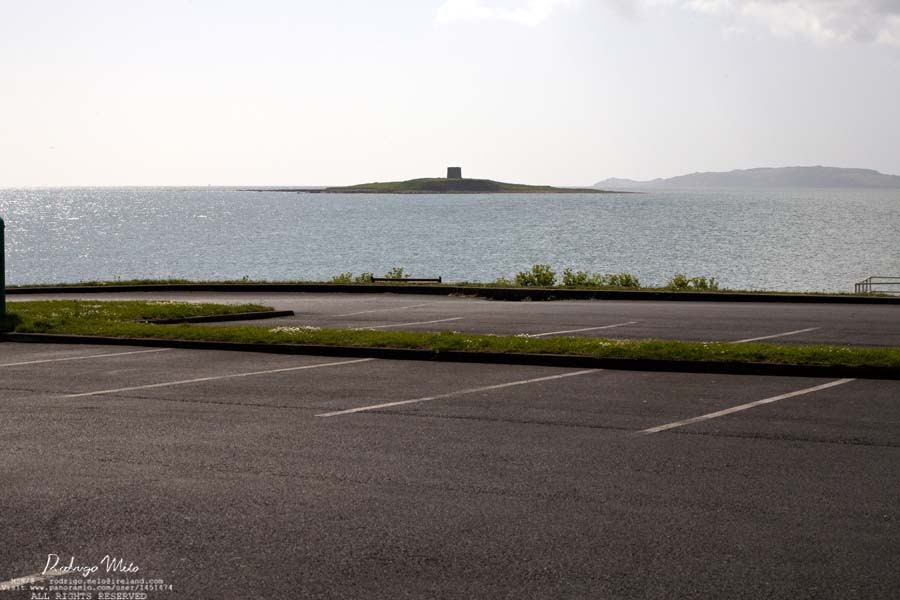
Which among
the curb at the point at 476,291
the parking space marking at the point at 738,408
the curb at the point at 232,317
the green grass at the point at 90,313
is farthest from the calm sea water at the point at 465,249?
the parking space marking at the point at 738,408

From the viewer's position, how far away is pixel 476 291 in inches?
1135

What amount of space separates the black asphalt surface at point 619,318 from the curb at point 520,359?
3.39 metres

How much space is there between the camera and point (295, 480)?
7848 mm

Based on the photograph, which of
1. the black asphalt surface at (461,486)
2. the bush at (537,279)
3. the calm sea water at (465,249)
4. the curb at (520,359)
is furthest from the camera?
the calm sea water at (465,249)

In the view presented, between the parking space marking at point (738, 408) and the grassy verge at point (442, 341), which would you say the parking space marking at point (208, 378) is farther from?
the parking space marking at point (738, 408)

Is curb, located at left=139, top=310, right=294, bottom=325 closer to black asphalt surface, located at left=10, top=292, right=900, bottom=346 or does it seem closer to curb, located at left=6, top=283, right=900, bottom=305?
black asphalt surface, located at left=10, top=292, right=900, bottom=346

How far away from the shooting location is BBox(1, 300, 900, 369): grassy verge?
13.4 meters

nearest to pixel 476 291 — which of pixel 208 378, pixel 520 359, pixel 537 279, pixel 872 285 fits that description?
pixel 537 279

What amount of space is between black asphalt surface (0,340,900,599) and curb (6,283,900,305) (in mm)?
14354

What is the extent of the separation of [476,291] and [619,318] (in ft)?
28.1

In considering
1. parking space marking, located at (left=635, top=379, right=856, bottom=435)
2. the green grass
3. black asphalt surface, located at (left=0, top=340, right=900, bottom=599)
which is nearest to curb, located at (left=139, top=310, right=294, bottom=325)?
the green grass

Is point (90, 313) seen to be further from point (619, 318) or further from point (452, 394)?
point (452, 394)

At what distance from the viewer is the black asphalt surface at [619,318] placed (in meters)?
17.5

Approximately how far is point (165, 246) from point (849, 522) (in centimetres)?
10586
